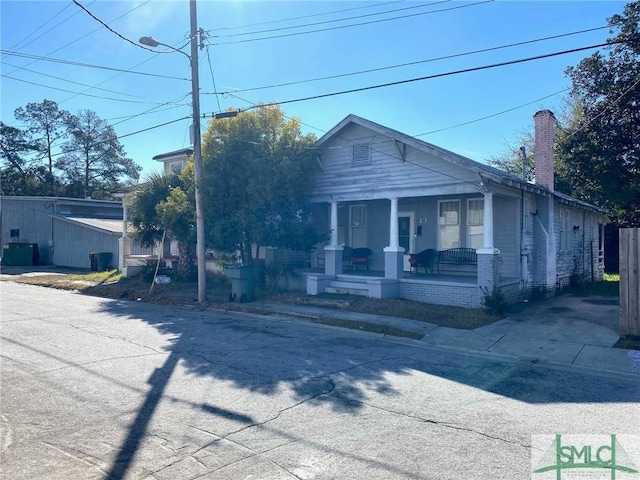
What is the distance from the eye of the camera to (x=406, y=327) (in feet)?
37.3

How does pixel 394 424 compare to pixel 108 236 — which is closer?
pixel 394 424

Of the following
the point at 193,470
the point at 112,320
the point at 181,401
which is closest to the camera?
the point at 193,470

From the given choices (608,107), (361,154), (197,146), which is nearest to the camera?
(197,146)

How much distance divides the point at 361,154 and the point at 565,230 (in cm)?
883

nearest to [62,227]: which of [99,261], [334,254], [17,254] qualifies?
[17,254]

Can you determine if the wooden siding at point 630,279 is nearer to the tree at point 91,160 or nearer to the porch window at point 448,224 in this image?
the porch window at point 448,224

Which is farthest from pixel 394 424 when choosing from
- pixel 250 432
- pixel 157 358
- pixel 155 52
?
pixel 155 52

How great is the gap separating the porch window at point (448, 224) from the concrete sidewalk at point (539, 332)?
11.1ft

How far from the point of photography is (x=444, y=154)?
45.0 feet

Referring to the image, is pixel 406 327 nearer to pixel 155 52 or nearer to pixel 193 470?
pixel 193 470

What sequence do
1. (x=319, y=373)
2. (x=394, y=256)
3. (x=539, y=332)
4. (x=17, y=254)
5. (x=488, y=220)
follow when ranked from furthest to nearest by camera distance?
1. (x=17, y=254)
2. (x=394, y=256)
3. (x=488, y=220)
4. (x=539, y=332)
5. (x=319, y=373)

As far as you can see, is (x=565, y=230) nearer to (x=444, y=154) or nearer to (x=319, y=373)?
(x=444, y=154)

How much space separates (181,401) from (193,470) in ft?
6.27

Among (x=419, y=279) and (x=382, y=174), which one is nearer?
(x=419, y=279)
